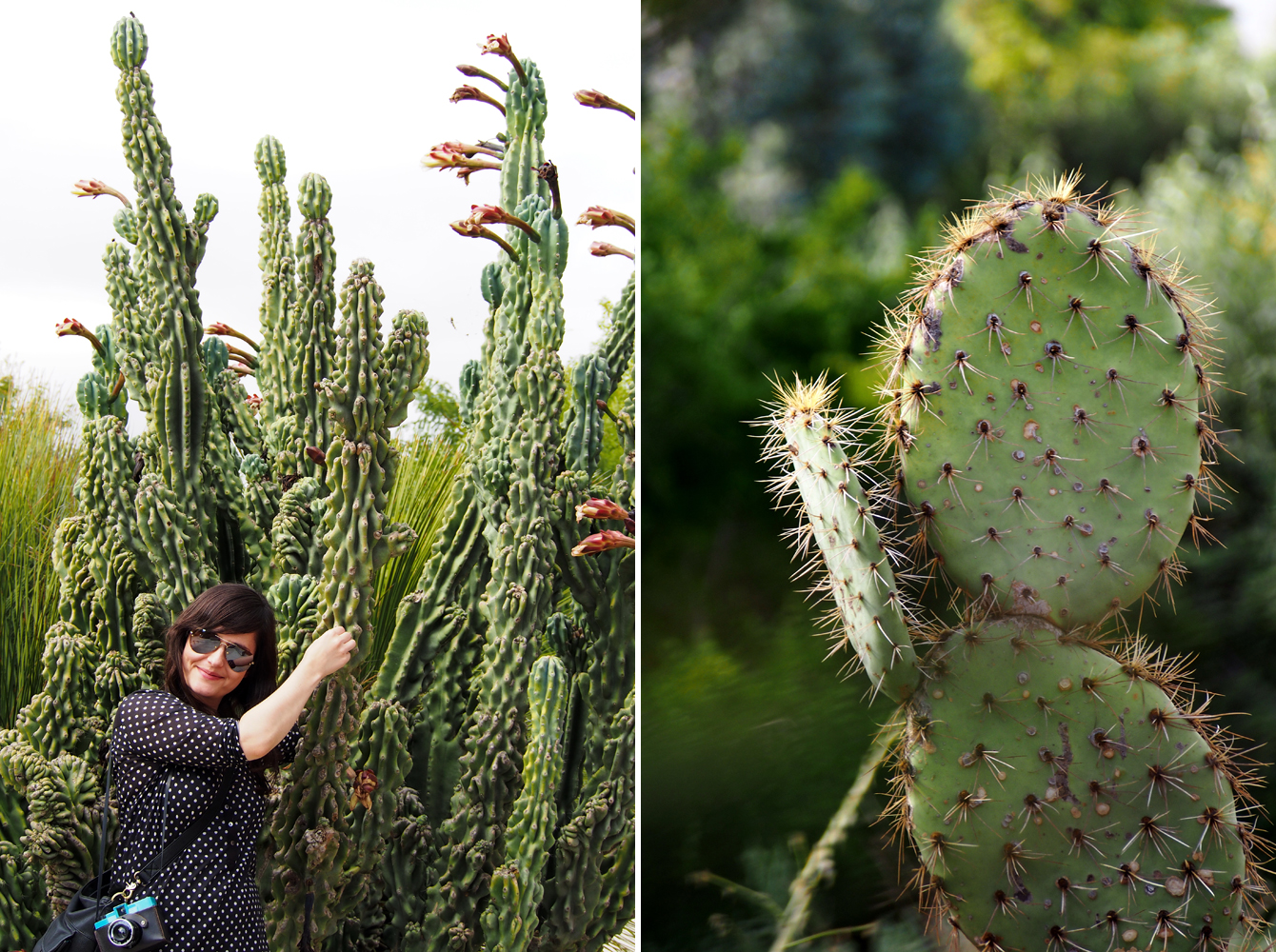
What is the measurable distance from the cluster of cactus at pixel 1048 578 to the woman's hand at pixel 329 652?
0.76 meters

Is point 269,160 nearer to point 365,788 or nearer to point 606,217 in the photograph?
point 606,217

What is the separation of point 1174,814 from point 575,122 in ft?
4.90

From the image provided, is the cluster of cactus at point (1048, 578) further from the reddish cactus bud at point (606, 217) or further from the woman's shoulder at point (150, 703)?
the woman's shoulder at point (150, 703)

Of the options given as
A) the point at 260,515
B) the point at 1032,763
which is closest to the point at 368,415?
the point at 260,515

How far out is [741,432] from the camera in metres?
1.73

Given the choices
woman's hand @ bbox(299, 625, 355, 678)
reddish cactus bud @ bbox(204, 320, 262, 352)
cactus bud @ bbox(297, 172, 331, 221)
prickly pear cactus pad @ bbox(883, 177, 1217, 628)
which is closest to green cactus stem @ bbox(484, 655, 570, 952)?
woman's hand @ bbox(299, 625, 355, 678)

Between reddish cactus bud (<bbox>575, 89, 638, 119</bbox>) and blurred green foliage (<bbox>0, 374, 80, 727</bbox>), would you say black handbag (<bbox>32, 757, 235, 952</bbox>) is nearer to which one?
blurred green foliage (<bbox>0, 374, 80, 727</bbox>)

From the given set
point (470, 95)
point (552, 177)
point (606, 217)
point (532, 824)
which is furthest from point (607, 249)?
point (532, 824)

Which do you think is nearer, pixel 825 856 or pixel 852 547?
pixel 852 547

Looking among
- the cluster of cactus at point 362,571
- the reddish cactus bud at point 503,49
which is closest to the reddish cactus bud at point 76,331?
the cluster of cactus at point 362,571

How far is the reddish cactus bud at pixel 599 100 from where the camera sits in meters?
1.75

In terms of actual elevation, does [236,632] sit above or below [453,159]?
below

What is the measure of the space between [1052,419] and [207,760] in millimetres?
1313

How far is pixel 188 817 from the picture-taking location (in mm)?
1404
